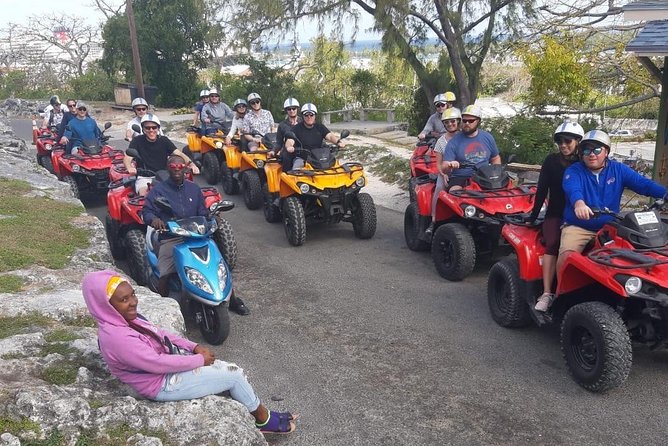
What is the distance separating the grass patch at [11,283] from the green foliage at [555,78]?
42.1 ft

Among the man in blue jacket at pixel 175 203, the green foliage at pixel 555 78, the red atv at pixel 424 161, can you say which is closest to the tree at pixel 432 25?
the green foliage at pixel 555 78

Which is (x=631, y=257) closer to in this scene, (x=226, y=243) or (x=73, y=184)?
(x=226, y=243)

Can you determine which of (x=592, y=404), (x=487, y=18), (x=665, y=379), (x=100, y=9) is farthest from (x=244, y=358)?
(x=100, y=9)

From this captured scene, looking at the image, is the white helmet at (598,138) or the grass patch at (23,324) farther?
the white helmet at (598,138)

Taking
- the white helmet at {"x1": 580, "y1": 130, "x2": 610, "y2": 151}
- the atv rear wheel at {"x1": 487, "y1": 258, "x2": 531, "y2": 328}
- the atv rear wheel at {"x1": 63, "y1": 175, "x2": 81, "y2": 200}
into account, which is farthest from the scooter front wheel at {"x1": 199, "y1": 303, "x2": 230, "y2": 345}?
the atv rear wheel at {"x1": 63, "y1": 175, "x2": 81, "y2": 200}

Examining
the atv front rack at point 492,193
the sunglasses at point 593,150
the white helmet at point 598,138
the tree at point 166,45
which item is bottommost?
the atv front rack at point 492,193

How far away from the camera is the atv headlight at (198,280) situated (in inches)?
232

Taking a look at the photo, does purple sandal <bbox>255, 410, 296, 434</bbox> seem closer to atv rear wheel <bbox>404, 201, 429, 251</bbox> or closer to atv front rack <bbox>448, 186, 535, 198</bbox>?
atv front rack <bbox>448, 186, 535, 198</bbox>

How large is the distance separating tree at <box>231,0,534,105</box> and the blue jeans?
1356 centimetres

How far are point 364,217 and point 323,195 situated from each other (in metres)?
0.71

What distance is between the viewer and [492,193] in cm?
746

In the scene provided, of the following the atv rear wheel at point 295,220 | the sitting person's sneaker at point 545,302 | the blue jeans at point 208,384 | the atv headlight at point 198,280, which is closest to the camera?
the blue jeans at point 208,384

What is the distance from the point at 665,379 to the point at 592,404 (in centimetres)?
72

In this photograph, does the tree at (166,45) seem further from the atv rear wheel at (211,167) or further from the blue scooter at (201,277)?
the blue scooter at (201,277)
